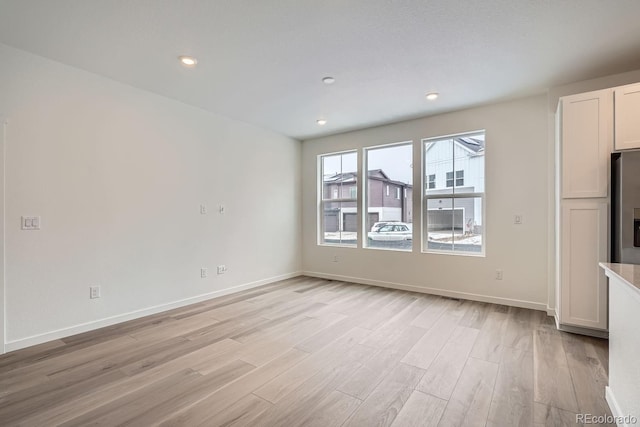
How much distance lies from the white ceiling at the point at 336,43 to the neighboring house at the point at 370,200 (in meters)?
1.61

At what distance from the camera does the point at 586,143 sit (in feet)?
9.25

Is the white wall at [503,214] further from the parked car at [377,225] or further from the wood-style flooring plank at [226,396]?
the wood-style flooring plank at [226,396]

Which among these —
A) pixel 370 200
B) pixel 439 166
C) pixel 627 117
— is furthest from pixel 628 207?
pixel 370 200

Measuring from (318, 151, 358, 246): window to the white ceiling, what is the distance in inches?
74.9

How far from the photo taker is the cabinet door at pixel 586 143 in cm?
274

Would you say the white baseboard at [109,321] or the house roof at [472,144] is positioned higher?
→ the house roof at [472,144]

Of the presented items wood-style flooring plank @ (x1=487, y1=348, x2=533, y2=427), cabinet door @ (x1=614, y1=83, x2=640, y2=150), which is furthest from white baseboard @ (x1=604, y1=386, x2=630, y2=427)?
cabinet door @ (x1=614, y1=83, x2=640, y2=150)

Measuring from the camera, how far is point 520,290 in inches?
149

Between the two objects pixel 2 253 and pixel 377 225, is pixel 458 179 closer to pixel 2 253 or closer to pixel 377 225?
pixel 377 225

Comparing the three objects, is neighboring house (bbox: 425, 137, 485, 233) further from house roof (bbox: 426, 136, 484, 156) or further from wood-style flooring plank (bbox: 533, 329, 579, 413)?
wood-style flooring plank (bbox: 533, 329, 579, 413)

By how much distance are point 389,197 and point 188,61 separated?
11.4 ft

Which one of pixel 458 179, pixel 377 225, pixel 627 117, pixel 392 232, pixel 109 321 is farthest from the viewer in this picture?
pixel 377 225

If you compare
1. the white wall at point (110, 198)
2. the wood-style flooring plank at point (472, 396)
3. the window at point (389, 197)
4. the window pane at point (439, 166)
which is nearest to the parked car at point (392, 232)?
the window at point (389, 197)

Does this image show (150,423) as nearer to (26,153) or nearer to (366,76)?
(26,153)
